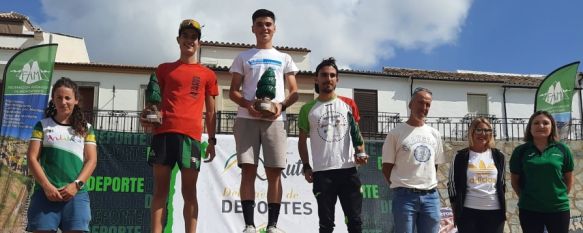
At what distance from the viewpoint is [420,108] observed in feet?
13.9

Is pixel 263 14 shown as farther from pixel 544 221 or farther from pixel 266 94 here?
pixel 544 221

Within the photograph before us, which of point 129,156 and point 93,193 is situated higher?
point 129,156

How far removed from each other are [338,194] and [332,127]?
20.9 inches

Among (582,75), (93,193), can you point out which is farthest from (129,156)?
(582,75)

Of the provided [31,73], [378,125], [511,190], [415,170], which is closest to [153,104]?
[415,170]

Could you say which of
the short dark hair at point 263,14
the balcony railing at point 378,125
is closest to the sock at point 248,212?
the short dark hair at point 263,14

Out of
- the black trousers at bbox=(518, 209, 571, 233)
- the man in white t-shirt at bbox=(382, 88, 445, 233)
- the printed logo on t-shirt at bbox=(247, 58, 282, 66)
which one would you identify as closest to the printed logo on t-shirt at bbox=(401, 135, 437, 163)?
the man in white t-shirt at bbox=(382, 88, 445, 233)

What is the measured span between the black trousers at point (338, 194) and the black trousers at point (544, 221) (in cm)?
147

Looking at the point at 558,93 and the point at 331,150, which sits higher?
the point at 558,93

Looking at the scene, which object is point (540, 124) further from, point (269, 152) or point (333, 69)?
point (269, 152)

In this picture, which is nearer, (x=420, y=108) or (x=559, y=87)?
(x=420, y=108)

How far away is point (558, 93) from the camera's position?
12945 mm

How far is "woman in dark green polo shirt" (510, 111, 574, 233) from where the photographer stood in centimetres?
423

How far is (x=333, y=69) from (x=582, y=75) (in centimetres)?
2458
